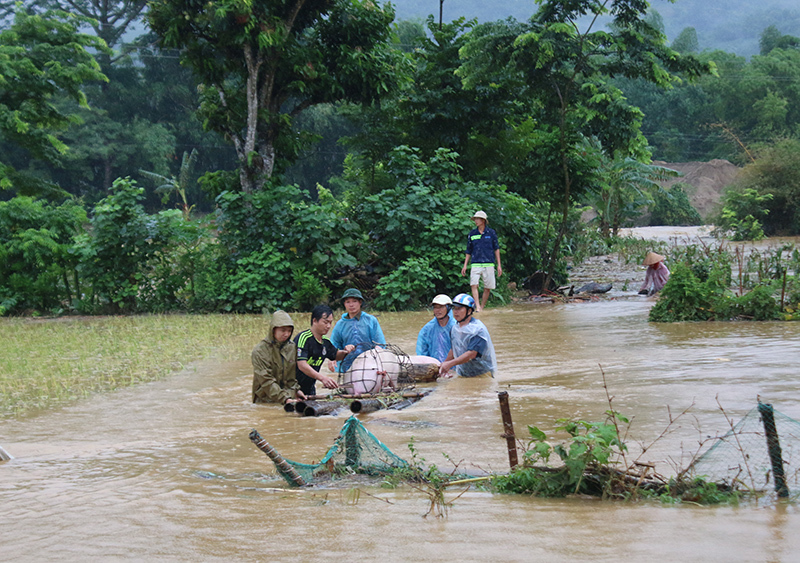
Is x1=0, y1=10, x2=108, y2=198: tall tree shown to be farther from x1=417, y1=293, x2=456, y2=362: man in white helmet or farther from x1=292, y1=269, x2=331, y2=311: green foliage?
x1=417, y1=293, x2=456, y2=362: man in white helmet

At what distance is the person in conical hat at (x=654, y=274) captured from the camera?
1652 cm

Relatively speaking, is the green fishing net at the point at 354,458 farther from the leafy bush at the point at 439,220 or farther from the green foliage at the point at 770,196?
the green foliage at the point at 770,196

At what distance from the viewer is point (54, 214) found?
1906 centimetres

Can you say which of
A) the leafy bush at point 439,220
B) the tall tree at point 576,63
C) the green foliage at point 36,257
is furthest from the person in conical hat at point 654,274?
the green foliage at point 36,257

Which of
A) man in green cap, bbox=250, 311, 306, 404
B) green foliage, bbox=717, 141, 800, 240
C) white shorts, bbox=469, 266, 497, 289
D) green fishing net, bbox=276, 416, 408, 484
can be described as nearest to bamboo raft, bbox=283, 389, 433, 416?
man in green cap, bbox=250, 311, 306, 404

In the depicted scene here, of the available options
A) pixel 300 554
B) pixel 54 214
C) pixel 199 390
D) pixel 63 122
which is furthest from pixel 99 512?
pixel 63 122

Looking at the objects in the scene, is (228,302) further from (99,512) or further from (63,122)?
(99,512)

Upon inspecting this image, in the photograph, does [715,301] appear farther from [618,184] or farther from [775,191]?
[775,191]

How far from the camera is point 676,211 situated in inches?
1997

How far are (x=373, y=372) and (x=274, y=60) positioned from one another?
1191 cm

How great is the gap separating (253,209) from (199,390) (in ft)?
30.2

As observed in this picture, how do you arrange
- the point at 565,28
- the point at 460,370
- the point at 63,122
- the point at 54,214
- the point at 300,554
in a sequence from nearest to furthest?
the point at 300,554, the point at 460,370, the point at 565,28, the point at 54,214, the point at 63,122

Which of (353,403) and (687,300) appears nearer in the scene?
(353,403)

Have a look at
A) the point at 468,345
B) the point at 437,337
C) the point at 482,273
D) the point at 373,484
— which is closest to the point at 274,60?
the point at 482,273
